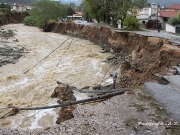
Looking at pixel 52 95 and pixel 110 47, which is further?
pixel 110 47

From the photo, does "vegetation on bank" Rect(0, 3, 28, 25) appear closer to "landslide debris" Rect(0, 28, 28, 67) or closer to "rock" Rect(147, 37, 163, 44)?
"landslide debris" Rect(0, 28, 28, 67)

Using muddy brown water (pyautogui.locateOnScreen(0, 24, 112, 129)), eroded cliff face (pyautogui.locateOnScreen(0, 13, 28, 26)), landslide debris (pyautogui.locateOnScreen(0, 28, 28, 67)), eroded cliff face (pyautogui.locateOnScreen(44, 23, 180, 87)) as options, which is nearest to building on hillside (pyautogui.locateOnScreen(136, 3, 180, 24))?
eroded cliff face (pyautogui.locateOnScreen(44, 23, 180, 87))

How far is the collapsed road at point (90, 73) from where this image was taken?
9711mm

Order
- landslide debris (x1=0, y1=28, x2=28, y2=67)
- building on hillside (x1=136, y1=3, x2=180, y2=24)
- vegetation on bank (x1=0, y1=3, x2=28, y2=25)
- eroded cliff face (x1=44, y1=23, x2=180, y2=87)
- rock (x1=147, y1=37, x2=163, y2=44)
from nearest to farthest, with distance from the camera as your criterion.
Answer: eroded cliff face (x1=44, y1=23, x2=180, y2=87), rock (x1=147, y1=37, x2=163, y2=44), landslide debris (x1=0, y1=28, x2=28, y2=67), building on hillside (x1=136, y1=3, x2=180, y2=24), vegetation on bank (x1=0, y1=3, x2=28, y2=25)

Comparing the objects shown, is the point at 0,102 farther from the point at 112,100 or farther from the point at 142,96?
the point at 142,96

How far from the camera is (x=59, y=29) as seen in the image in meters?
52.1

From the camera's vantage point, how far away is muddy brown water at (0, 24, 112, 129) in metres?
12.5

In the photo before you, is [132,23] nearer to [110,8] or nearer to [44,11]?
[110,8]

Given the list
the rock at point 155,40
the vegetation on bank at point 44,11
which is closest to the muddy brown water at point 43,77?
the rock at point 155,40

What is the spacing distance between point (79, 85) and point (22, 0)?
177041 mm

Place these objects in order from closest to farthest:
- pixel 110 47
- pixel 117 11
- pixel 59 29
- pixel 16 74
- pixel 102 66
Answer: pixel 16 74, pixel 102 66, pixel 110 47, pixel 117 11, pixel 59 29

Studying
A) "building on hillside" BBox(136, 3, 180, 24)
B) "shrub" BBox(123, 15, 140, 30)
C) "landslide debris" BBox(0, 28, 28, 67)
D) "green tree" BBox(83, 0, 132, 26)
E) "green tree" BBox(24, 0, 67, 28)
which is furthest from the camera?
"green tree" BBox(24, 0, 67, 28)

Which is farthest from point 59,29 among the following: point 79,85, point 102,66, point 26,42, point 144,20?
point 79,85

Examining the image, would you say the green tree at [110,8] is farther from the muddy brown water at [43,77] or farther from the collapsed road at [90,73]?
the muddy brown water at [43,77]
